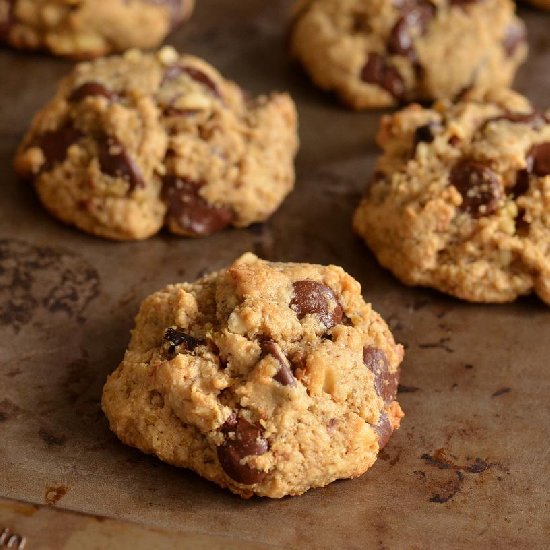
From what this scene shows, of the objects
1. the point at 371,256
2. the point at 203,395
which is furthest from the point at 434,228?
the point at 203,395

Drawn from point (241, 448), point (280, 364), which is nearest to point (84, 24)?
point (280, 364)

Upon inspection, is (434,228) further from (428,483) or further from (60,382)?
(60,382)

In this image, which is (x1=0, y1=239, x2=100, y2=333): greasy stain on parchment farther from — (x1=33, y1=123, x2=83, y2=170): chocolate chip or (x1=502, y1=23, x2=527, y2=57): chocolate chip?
(x1=502, y1=23, x2=527, y2=57): chocolate chip

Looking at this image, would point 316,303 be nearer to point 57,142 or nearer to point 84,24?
point 57,142

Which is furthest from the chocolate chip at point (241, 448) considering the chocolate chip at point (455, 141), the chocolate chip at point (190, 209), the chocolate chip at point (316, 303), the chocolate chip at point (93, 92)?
the chocolate chip at point (93, 92)

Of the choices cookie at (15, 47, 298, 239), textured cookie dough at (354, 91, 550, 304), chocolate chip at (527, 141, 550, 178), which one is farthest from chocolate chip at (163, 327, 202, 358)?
chocolate chip at (527, 141, 550, 178)

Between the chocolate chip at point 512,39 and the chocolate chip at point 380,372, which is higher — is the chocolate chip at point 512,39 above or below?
above

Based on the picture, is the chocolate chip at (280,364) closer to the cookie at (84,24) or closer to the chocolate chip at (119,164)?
the chocolate chip at (119,164)
